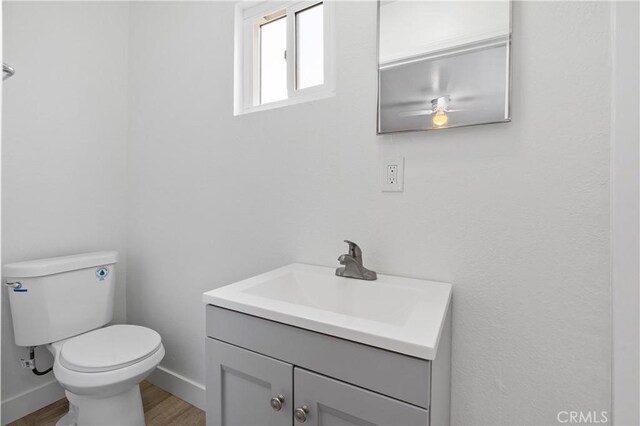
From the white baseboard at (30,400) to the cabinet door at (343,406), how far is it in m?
1.67

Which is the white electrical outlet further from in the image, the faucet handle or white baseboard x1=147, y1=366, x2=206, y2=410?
white baseboard x1=147, y1=366, x2=206, y2=410

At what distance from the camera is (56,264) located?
5.07ft

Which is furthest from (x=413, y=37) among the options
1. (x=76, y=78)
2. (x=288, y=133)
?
(x=76, y=78)

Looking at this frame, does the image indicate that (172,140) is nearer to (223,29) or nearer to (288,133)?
(223,29)

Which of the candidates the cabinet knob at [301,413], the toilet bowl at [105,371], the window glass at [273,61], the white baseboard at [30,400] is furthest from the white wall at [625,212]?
the white baseboard at [30,400]

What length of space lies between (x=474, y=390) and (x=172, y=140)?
182 cm

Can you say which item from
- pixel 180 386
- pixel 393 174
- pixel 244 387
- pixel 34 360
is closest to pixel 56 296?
pixel 34 360

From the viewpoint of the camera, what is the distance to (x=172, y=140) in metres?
1.81

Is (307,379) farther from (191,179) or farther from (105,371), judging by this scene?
(191,179)

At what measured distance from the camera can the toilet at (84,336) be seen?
129cm

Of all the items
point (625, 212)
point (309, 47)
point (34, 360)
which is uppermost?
point (309, 47)

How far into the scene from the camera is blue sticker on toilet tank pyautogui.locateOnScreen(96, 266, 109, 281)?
172 cm

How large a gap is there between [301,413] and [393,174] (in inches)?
32.1

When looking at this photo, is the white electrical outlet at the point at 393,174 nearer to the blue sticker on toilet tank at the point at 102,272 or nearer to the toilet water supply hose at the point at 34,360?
the blue sticker on toilet tank at the point at 102,272
